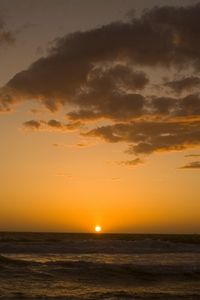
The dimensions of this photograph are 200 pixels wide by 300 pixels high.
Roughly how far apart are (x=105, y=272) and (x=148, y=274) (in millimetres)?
2288

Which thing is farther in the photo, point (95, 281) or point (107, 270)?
point (107, 270)

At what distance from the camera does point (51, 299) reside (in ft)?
54.5

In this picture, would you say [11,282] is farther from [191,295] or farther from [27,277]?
[191,295]

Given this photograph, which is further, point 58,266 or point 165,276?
point 58,266

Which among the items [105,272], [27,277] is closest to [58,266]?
[105,272]

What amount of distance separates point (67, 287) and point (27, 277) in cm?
321

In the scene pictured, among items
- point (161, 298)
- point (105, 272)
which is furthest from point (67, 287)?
point (105, 272)

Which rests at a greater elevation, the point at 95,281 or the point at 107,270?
the point at 107,270

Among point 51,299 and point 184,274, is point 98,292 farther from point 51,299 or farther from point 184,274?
point 184,274

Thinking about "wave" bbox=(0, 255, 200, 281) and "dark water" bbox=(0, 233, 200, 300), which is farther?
"wave" bbox=(0, 255, 200, 281)

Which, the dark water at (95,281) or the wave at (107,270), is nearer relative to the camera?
the dark water at (95,281)

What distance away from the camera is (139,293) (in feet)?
61.5

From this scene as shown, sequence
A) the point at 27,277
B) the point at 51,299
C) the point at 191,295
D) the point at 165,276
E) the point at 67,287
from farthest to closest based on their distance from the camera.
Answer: the point at 165,276
the point at 27,277
the point at 67,287
the point at 191,295
the point at 51,299

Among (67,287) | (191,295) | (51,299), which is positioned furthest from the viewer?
(67,287)
